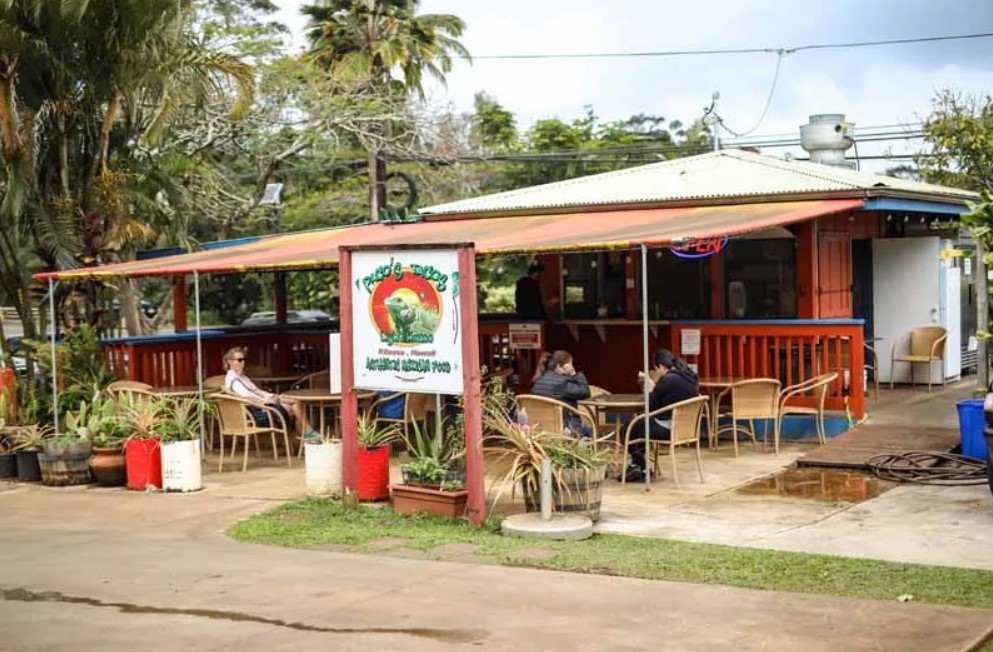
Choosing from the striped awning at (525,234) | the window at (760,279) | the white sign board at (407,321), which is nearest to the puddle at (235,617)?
the white sign board at (407,321)

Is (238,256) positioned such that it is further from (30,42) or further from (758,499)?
(758,499)

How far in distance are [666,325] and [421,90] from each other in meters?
20.4

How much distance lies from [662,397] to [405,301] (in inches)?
105

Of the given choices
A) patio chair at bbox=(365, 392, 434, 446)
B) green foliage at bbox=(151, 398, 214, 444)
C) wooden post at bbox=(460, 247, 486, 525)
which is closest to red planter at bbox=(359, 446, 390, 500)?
wooden post at bbox=(460, 247, 486, 525)

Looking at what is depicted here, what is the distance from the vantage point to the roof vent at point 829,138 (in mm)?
18766

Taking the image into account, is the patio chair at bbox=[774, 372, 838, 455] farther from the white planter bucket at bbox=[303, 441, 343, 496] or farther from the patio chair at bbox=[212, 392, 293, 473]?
the patio chair at bbox=[212, 392, 293, 473]

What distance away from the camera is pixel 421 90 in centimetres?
3388

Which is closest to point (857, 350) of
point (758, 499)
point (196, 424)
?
point (758, 499)

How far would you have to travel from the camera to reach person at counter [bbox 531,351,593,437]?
36.5 ft

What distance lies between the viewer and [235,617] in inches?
271

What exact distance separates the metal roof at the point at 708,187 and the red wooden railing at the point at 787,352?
1.52 meters

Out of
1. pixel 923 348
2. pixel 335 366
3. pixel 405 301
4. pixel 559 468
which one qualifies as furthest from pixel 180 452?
pixel 923 348

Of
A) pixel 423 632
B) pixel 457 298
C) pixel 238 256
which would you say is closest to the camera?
pixel 423 632

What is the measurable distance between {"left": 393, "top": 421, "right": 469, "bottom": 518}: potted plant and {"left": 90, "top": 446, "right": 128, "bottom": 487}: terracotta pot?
343cm
